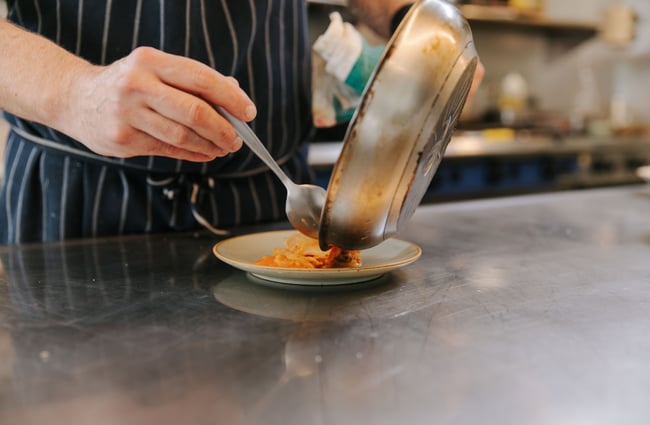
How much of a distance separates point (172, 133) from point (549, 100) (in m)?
3.54

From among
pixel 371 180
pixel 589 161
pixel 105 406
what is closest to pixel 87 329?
pixel 105 406

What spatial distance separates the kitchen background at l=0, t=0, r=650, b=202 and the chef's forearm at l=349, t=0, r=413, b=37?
1.11m

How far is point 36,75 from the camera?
0.72 m

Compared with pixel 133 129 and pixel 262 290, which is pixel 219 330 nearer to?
pixel 262 290

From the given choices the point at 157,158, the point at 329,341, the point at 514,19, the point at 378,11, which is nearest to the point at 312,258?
the point at 329,341

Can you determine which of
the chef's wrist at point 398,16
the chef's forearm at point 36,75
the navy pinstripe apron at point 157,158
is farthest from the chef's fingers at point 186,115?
the chef's wrist at point 398,16

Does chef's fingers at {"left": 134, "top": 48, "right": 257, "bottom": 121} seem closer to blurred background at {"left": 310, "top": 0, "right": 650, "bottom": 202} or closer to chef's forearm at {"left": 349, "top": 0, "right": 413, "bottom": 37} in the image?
chef's forearm at {"left": 349, "top": 0, "right": 413, "bottom": 37}

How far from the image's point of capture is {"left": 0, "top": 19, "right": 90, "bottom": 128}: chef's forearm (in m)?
0.71

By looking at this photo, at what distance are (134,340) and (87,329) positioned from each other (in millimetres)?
60

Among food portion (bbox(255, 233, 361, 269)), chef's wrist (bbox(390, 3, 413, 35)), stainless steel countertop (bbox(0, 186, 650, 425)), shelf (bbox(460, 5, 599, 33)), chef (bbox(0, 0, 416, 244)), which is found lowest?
stainless steel countertop (bbox(0, 186, 650, 425))

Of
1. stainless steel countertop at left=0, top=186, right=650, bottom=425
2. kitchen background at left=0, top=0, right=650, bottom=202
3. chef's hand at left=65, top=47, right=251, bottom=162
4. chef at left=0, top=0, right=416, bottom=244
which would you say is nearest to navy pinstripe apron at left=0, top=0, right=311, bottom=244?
chef at left=0, top=0, right=416, bottom=244

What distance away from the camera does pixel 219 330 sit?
564 mm

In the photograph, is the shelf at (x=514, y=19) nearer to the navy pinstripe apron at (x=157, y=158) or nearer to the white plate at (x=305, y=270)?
the navy pinstripe apron at (x=157, y=158)

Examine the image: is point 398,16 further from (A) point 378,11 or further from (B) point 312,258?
(B) point 312,258
